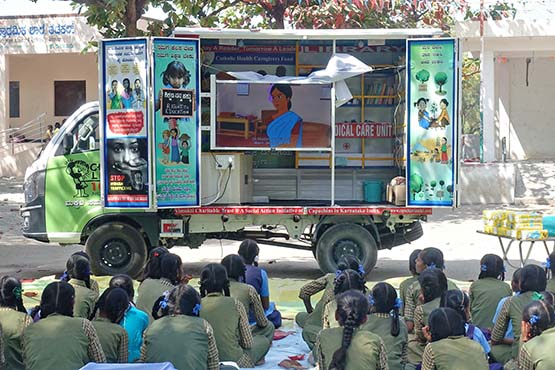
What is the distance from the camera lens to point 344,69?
11516 mm

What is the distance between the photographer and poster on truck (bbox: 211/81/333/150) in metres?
12.6

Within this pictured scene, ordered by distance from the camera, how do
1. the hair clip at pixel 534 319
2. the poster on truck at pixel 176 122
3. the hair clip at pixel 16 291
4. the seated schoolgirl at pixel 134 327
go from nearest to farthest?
the hair clip at pixel 534 319
the hair clip at pixel 16 291
the seated schoolgirl at pixel 134 327
the poster on truck at pixel 176 122

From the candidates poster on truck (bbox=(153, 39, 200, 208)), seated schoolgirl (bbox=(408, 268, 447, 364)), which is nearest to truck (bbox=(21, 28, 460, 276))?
poster on truck (bbox=(153, 39, 200, 208))

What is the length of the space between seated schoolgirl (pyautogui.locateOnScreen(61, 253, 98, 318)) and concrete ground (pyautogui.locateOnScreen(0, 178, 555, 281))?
516 cm

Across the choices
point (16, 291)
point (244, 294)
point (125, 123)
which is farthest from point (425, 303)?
point (125, 123)

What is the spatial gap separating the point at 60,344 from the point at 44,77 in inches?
983

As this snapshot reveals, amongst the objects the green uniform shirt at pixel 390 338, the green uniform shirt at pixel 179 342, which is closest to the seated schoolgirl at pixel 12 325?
the green uniform shirt at pixel 179 342

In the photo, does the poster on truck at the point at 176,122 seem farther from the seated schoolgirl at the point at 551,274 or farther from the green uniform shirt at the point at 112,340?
the green uniform shirt at the point at 112,340

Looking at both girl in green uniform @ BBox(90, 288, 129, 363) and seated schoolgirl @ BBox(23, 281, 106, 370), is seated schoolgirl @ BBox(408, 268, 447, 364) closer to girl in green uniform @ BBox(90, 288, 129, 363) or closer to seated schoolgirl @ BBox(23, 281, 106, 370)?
girl in green uniform @ BBox(90, 288, 129, 363)

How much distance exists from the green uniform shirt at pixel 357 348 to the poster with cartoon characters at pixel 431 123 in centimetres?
598

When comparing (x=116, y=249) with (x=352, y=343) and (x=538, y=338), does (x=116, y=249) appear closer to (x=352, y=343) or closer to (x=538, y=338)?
(x=352, y=343)

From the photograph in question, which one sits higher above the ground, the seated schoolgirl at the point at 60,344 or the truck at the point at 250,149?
the truck at the point at 250,149

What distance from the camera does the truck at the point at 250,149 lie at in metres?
11.3

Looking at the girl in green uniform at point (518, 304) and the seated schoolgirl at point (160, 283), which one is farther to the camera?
the seated schoolgirl at point (160, 283)
